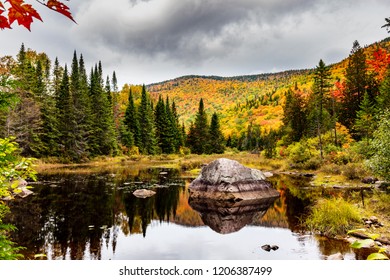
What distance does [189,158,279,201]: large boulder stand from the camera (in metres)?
12.6

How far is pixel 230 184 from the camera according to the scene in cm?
1278

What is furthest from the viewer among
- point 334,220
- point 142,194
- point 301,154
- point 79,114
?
point 79,114

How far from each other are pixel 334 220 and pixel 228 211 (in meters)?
3.95

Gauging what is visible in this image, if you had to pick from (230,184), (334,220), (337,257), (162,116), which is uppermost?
(162,116)

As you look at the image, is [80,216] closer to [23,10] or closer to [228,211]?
[228,211]

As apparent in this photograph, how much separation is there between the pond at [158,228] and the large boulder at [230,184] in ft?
2.36

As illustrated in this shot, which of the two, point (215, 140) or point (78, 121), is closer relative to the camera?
point (78, 121)

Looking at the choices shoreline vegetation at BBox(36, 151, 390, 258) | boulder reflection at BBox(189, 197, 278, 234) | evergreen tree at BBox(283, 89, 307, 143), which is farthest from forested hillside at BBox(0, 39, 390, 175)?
boulder reflection at BBox(189, 197, 278, 234)

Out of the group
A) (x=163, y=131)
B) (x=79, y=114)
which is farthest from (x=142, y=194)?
(x=163, y=131)

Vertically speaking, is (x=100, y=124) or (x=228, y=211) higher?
(x=100, y=124)

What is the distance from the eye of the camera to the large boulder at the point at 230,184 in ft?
41.5

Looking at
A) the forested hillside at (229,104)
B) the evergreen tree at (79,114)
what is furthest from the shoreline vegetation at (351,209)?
the forested hillside at (229,104)

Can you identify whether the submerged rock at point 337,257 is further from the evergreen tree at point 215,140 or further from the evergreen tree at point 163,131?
the evergreen tree at point 163,131

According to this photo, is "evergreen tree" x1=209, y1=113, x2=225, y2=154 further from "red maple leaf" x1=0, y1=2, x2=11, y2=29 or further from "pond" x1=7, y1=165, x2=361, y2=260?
"red maple leaf" x1=0, y1=2, x2=11, y2=29
